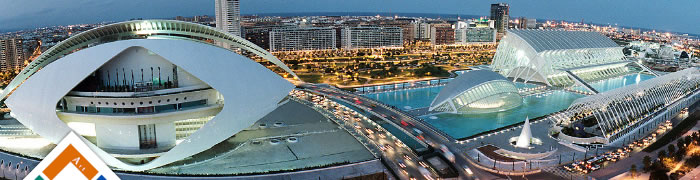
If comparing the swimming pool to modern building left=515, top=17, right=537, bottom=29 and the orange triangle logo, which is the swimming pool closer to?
the orange triangle logo

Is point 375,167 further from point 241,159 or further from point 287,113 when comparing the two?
point 287,113

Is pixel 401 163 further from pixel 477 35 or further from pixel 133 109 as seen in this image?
pixel 477 35

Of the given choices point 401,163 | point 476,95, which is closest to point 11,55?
point 476,95

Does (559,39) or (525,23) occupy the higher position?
(525,23)

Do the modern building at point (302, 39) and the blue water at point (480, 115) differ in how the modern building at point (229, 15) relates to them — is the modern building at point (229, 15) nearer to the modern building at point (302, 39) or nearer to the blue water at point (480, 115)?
the modern building at point (302, 39)

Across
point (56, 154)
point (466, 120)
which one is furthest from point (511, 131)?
point (56, 154)

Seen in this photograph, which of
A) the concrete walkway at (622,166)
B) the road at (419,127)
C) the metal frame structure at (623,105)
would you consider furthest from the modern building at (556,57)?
the concrete walkway at (622,166)

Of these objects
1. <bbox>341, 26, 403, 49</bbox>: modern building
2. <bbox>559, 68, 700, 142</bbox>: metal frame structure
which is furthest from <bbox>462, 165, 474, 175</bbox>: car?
<bbox>341, 26, 403, 49</bbox>: modern building
